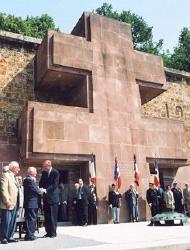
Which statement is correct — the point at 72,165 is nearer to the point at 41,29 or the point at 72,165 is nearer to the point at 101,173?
the point at 101,173

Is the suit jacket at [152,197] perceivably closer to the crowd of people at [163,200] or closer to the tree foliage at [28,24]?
the crowd of people at [163,200]

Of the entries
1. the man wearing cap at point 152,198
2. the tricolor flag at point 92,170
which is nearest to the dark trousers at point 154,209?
the man wearing cap at point 152,198

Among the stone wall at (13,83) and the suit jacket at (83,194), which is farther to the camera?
the stone wall at (13,83)

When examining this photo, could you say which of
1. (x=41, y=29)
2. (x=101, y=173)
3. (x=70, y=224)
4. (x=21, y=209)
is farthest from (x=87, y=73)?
(x=41, y=29)

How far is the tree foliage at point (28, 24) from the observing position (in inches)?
1077

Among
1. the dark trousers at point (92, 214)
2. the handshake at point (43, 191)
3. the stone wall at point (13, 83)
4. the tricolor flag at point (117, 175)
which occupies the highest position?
the stone wall at point (13, 83)

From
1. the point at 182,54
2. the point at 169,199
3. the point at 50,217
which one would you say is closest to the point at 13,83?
the point at 169,199

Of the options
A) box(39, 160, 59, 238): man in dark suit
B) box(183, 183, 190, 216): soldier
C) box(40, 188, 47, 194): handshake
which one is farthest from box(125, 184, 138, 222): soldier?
box(40, 188, 47, 194): handshake

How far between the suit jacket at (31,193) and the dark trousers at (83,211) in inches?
189

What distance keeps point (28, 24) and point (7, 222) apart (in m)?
24.2

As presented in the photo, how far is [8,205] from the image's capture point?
7.24 meters

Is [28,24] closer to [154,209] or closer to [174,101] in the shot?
[174,101]

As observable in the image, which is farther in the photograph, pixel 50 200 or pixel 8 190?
pixel 50 200

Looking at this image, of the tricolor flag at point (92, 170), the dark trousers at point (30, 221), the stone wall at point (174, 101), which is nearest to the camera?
the dark trousers at point (30, 221)
